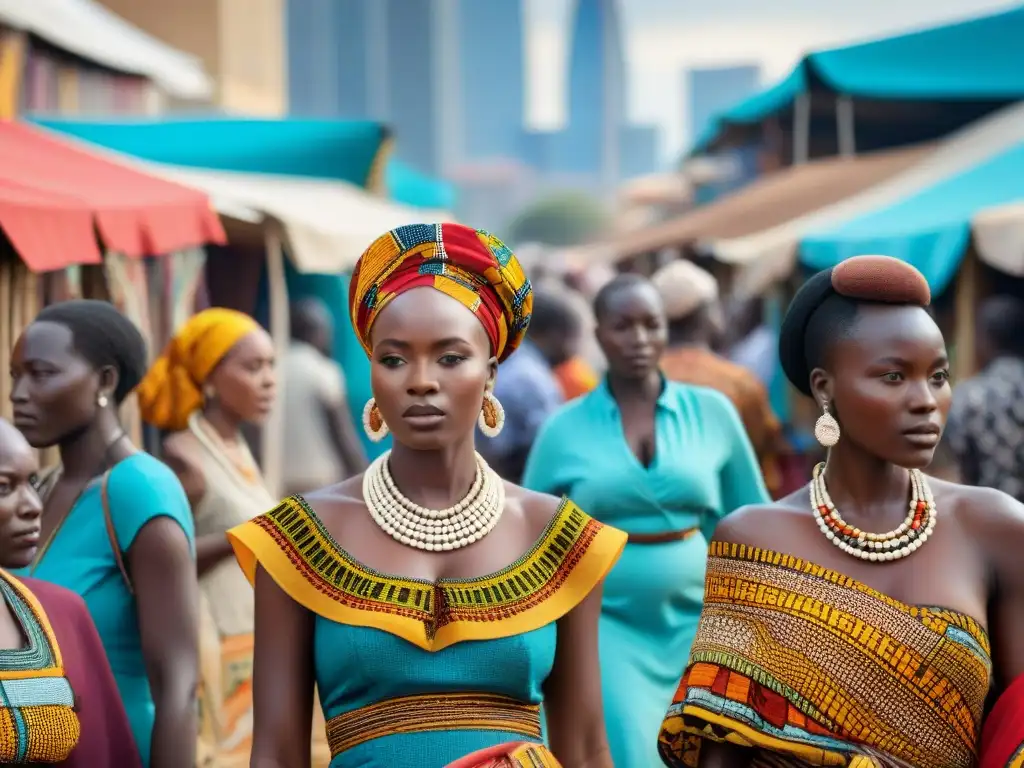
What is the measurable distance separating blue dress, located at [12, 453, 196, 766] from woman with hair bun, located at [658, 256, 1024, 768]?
4.84 feet

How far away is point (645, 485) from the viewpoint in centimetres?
608

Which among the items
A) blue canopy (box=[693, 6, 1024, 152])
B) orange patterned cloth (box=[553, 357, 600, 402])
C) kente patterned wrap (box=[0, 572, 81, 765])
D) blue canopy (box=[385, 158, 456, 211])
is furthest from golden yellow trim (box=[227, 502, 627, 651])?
blue canopy (box=[385, 158, 456, 211])

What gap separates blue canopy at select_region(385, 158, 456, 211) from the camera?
69.5 feet

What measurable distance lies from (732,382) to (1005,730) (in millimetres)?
4683

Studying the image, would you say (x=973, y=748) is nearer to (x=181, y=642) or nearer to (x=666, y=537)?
(x=181, y=642)

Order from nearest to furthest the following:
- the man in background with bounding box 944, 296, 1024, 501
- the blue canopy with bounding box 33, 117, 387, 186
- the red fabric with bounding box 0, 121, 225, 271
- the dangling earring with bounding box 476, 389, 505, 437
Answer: the dangling earring with bounding box 476, 389, 505, 437, the red fabric with bounding box 0, 121, 225, 271, the man in background with bounding box 944, 296, 1024, 501, the blue canopy with bounding box 33, 117, 387, 186

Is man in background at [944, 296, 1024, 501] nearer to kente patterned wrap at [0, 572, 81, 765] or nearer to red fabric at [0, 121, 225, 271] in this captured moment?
red fabric at [0, 121, 225, 271]

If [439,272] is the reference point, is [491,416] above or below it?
below

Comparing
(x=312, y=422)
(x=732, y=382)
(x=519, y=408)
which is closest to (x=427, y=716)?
(x=732, y=382)

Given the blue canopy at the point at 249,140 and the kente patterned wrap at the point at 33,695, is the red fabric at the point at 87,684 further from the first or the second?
the blue canopy at the point at 249,140

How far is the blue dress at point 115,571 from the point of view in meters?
4.22

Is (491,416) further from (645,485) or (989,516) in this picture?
(645,485)

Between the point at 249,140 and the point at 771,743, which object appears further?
the point at 249,140

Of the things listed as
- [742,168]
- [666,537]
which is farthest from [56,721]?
[742,168]
